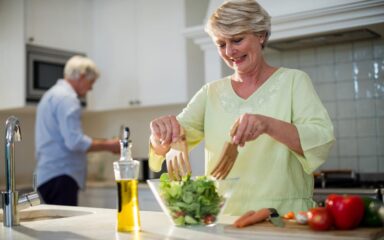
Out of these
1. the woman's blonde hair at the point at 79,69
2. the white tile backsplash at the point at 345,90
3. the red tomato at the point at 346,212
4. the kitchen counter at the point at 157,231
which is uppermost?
the woman's blonde hair at the point at 79,69

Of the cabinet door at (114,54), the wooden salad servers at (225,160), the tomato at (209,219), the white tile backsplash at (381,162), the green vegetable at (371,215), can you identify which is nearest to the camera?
the green vegetable at (371,215)

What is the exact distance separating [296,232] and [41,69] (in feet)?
9.93

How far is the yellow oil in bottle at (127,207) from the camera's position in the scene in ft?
4.38

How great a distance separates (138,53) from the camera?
388 cm

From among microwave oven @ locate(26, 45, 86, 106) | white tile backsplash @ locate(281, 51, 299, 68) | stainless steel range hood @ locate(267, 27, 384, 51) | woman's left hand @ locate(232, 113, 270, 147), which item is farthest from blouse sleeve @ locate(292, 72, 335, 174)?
microwave oven @ locate(26, 45, 86, 106)

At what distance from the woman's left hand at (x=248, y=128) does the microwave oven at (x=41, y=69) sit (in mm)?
2675

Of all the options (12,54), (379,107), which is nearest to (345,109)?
(379,107)

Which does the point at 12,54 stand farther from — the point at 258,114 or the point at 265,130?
the point at 265,130

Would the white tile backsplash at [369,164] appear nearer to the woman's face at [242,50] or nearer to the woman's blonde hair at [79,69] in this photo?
the woman's face at [242,50]

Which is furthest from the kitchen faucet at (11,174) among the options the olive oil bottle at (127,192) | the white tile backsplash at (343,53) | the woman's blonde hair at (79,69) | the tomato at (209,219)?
the white tile backsplash at (343,53)

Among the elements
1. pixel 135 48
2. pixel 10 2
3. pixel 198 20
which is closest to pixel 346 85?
pixel 198 20

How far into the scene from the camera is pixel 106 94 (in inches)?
161

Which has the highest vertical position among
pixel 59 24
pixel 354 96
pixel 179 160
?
pixel 59 24

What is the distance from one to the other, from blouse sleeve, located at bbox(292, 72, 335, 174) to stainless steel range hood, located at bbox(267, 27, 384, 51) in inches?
50.2
